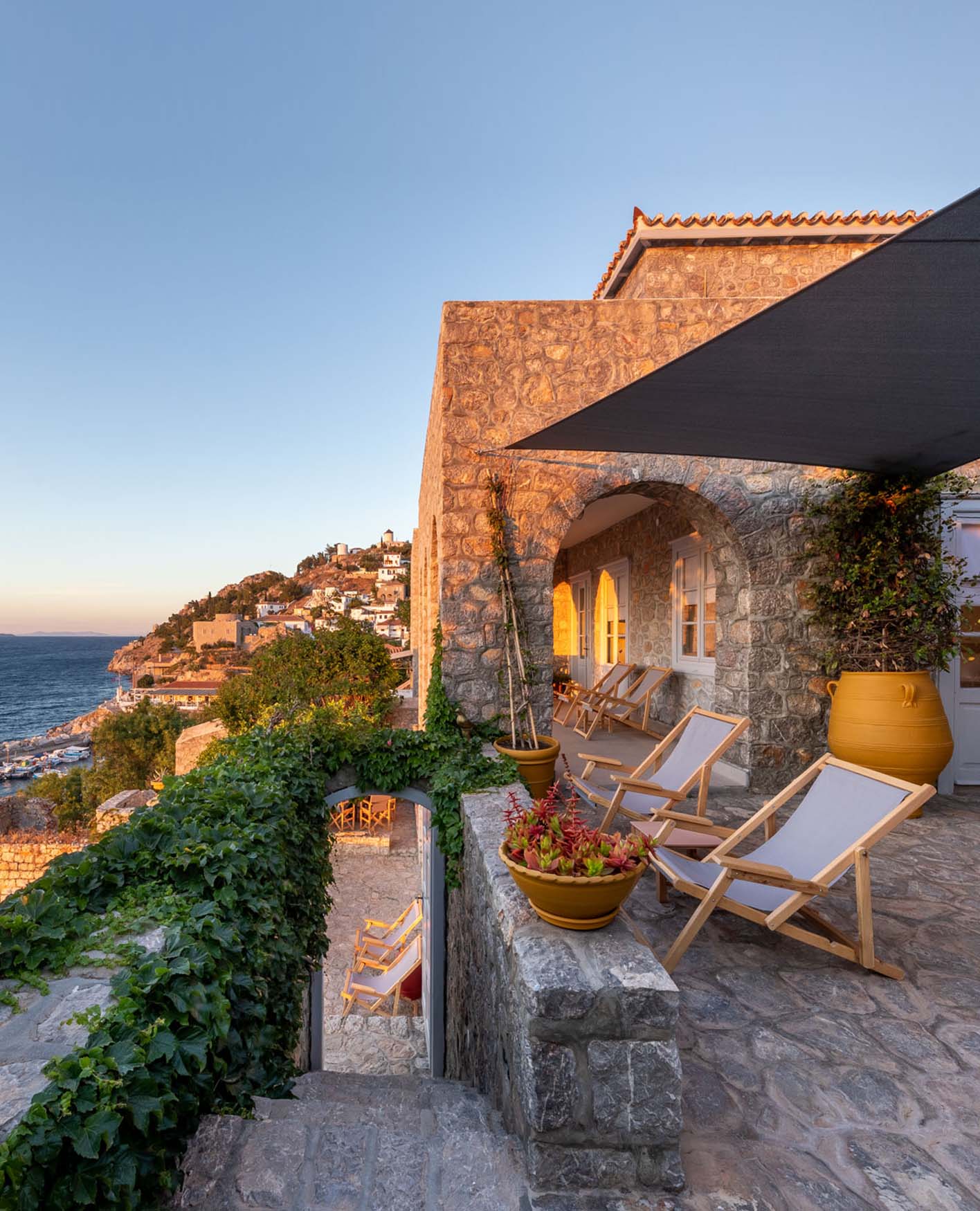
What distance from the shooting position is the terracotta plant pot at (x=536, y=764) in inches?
163

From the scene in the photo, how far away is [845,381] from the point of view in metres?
2.67

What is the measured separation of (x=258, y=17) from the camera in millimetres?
6020

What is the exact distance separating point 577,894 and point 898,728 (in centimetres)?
351

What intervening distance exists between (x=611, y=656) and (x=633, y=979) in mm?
7587

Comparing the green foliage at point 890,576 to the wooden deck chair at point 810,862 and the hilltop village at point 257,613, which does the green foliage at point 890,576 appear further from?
the hilltop village at point 257,613

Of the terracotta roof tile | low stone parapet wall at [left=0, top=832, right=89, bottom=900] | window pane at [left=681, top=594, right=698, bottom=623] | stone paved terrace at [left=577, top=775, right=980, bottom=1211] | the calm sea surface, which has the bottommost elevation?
the calm sea surface

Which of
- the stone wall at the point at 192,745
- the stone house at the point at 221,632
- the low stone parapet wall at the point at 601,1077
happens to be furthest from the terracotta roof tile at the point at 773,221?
the stone house at the point at 221,632

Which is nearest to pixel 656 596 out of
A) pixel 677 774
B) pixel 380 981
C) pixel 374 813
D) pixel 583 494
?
pixel 583 494

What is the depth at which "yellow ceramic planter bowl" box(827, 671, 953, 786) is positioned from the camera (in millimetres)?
3971

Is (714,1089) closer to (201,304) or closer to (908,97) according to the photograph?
(908,97)

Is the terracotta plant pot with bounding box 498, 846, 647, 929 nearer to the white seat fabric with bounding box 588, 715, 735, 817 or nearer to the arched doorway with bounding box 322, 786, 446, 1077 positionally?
the white seat fabric with bounding box 588, 715, 735, 817

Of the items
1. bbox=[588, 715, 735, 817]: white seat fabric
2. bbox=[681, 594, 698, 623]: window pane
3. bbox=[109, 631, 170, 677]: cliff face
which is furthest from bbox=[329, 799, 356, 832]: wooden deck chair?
bbox=[109, 631, 170, 677]: cliff face

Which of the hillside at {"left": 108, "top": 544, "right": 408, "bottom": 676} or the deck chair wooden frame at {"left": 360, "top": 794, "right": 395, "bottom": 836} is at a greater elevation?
the hillside at {"left": 108, "top": 544, "right": 408, "bottom": 676}

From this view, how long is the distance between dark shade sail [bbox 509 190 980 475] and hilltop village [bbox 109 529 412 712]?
42812 millimetres
